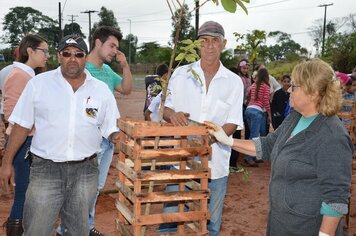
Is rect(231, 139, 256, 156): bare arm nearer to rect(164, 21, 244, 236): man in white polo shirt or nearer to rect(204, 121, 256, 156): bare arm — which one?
rect(204, 121, 256, 156): bare arm

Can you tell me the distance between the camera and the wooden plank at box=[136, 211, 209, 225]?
268 centimetres

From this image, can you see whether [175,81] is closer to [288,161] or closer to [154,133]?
[154,133]

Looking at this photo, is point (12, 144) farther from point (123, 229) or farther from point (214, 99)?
point (214, 99)

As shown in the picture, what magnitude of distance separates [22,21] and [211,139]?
85196 millimetres

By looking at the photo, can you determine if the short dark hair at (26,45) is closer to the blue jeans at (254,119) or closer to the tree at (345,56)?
the blue jeans at (254,119)

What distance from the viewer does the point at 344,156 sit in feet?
7.35

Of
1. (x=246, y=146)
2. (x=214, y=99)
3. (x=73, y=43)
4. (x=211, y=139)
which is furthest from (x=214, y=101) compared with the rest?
(x=73, y=43)

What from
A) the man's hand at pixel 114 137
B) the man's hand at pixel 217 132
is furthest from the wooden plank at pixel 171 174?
the man's hand at pixel 114 137

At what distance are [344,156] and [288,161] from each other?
0.95ft

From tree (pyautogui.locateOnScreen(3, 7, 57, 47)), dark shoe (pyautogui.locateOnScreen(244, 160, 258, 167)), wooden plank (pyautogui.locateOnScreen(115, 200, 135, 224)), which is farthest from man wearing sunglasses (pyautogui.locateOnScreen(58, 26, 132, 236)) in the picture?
tree (pyautogui.locateOnScreen(3, 7, 57, 47))

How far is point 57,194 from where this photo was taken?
307cm

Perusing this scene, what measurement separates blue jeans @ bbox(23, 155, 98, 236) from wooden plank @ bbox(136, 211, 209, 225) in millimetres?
695

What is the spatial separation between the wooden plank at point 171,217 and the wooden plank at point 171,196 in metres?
0.10

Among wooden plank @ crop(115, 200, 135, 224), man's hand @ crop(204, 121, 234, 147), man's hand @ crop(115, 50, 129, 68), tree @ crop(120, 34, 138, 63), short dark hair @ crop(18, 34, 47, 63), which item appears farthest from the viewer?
tree @ crop(120, 34, 138, 63)
